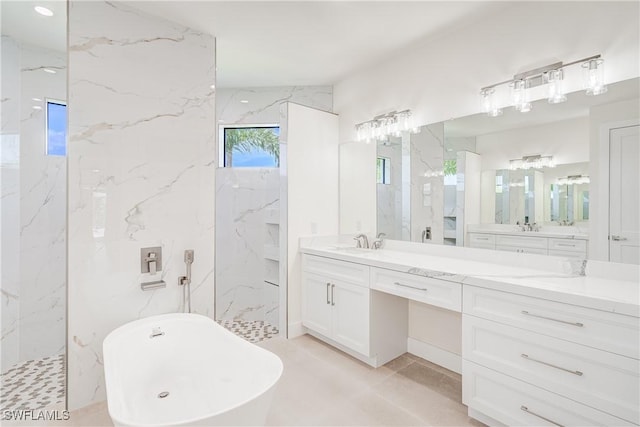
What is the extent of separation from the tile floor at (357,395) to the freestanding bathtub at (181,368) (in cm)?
37

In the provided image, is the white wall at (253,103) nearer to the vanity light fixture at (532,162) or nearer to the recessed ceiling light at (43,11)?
the recessed ceiling light at (43,11)

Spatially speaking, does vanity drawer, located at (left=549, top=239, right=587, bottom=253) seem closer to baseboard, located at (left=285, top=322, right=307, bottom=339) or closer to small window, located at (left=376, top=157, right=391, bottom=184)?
small window, located at (left=376, top=157, right=391, bottom=184)

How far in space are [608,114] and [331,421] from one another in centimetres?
238

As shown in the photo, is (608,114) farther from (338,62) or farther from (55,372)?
(55,372)

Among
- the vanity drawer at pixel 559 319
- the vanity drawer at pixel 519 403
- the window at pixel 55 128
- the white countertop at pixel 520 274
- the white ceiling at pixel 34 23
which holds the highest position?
the white ceiling at pixel 34 23

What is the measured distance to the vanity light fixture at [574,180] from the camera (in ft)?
6.34

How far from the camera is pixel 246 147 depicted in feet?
12.8

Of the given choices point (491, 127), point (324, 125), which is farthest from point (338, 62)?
point (491, 127)

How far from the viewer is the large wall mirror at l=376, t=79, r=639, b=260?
1.96 meters

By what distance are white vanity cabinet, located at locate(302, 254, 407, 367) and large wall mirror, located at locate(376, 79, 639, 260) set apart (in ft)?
2.18

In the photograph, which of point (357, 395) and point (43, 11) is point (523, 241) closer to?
point (357, 395)

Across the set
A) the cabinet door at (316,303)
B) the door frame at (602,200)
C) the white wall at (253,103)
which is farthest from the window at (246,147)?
the door frame at (602,200)

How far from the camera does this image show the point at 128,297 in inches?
87.4

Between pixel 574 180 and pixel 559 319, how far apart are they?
0.94 meters
